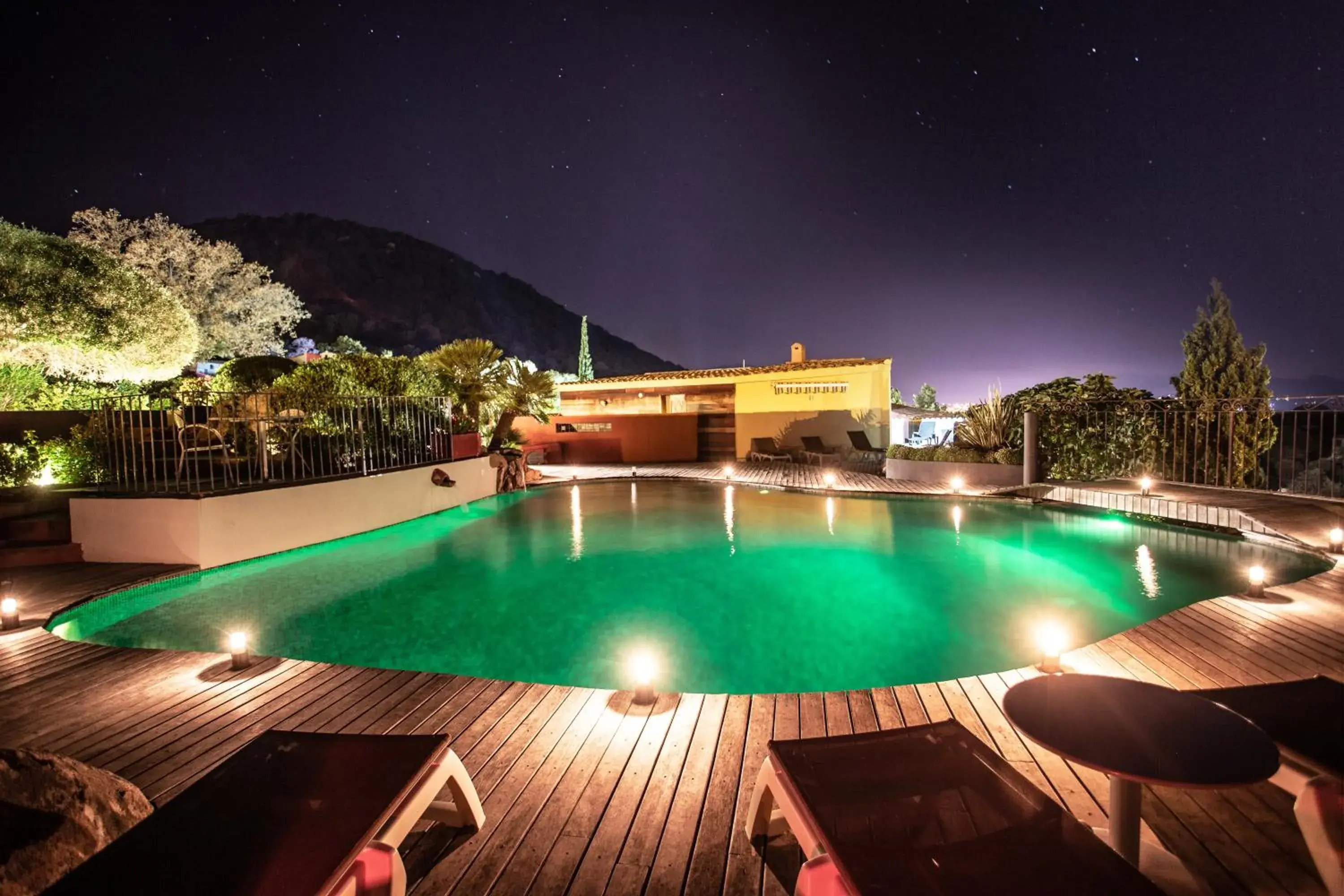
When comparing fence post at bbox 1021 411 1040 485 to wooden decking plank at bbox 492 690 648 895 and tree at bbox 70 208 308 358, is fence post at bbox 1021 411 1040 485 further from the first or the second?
tree at bbox 70 208 308 358

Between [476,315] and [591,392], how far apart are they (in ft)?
166

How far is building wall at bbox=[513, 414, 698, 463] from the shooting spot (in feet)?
58.3

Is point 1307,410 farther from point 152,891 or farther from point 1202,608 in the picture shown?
point 152,891

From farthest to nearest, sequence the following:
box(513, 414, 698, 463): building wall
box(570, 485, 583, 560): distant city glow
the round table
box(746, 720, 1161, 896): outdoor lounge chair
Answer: box(513, 414, 698, 463): building wall
box(570, 485, 583, 560): distant city glow
the round table
box(746, 720, 1161, 896): outdoor lounge chair

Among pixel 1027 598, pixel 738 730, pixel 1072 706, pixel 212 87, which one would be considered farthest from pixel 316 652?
pixel 212 87

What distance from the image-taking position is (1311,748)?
1763mm

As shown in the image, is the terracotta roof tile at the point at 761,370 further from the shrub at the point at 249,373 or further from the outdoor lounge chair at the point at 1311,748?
the outdoor lounge chair at the point at 1311,748

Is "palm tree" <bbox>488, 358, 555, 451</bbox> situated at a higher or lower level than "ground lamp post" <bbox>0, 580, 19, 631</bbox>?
higher

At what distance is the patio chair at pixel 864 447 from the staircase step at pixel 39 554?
49.9 feet

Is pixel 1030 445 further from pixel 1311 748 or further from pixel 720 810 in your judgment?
pixel 720 810

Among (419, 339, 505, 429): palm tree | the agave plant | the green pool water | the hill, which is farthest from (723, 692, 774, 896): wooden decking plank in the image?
the hill

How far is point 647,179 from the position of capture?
21891 mm

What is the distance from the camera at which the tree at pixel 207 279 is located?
1822cm

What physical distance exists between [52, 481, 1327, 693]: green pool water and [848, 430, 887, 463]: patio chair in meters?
6.42
